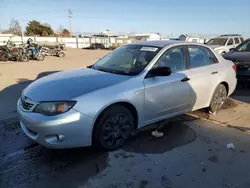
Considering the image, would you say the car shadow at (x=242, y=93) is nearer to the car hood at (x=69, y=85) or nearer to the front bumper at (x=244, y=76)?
the front bumper at (x=244, y=76)

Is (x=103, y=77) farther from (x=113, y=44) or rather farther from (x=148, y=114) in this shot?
(x=113, y=44)

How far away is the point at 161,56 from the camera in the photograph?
4.05m

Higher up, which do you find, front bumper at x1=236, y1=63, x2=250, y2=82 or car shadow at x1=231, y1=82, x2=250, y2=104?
front bumper at x1=236, y1=63, x2=250, y2=82

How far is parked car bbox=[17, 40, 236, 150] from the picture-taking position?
312 cm

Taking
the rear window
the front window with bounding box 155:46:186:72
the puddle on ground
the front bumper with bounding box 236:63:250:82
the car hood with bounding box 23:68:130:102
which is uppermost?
the rear window

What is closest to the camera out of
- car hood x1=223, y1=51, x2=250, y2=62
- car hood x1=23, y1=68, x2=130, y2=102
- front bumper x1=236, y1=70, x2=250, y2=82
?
car hood x1=23, y1=68, x2=130, y2=102

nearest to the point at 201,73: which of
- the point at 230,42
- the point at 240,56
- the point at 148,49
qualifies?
the point at 148,49

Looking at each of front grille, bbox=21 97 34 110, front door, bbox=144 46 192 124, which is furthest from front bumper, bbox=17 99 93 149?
front door, bbox=144 46 192 124

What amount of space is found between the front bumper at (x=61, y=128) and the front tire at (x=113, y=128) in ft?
0.54

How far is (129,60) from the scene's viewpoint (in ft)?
13.9

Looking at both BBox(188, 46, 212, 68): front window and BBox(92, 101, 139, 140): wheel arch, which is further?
BBox(188, 46, 212, 68): front window

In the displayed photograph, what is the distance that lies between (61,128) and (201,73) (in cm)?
283

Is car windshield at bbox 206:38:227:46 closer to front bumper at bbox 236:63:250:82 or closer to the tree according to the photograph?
front bumper at bbox 236:63:250:82

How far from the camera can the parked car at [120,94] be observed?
312 cm
